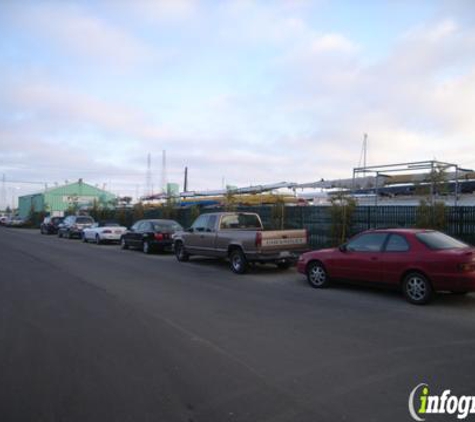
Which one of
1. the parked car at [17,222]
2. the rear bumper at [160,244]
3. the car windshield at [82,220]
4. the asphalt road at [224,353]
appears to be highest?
the car windshield at [82,220]

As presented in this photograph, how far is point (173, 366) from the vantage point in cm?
507

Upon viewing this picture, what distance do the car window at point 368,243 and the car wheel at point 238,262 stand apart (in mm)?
3879

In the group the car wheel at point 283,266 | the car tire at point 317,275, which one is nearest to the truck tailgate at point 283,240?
the car wheel at point 283,266

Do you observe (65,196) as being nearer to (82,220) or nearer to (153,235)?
(82,220)

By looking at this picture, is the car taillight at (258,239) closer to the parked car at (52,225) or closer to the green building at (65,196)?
the parked car at (52,225)

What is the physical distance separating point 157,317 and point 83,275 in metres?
5.82

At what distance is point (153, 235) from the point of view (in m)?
19.9

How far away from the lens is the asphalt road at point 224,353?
4.06 meters

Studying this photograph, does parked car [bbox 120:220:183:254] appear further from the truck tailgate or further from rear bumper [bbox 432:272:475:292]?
rear bumper [bbox 432:272:475:292]

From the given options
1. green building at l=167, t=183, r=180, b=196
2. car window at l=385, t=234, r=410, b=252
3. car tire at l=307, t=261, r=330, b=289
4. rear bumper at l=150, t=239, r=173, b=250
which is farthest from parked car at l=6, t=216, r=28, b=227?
car window at l=385, t=234, r=410, b=252

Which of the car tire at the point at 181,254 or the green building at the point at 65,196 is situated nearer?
the car tire at the point at 181,254

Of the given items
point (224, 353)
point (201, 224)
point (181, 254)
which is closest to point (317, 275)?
point (224, 353)

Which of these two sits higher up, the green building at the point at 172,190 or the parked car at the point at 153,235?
the green building at the point at 172,190

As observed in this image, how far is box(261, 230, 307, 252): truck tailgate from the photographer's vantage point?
41.9ft
